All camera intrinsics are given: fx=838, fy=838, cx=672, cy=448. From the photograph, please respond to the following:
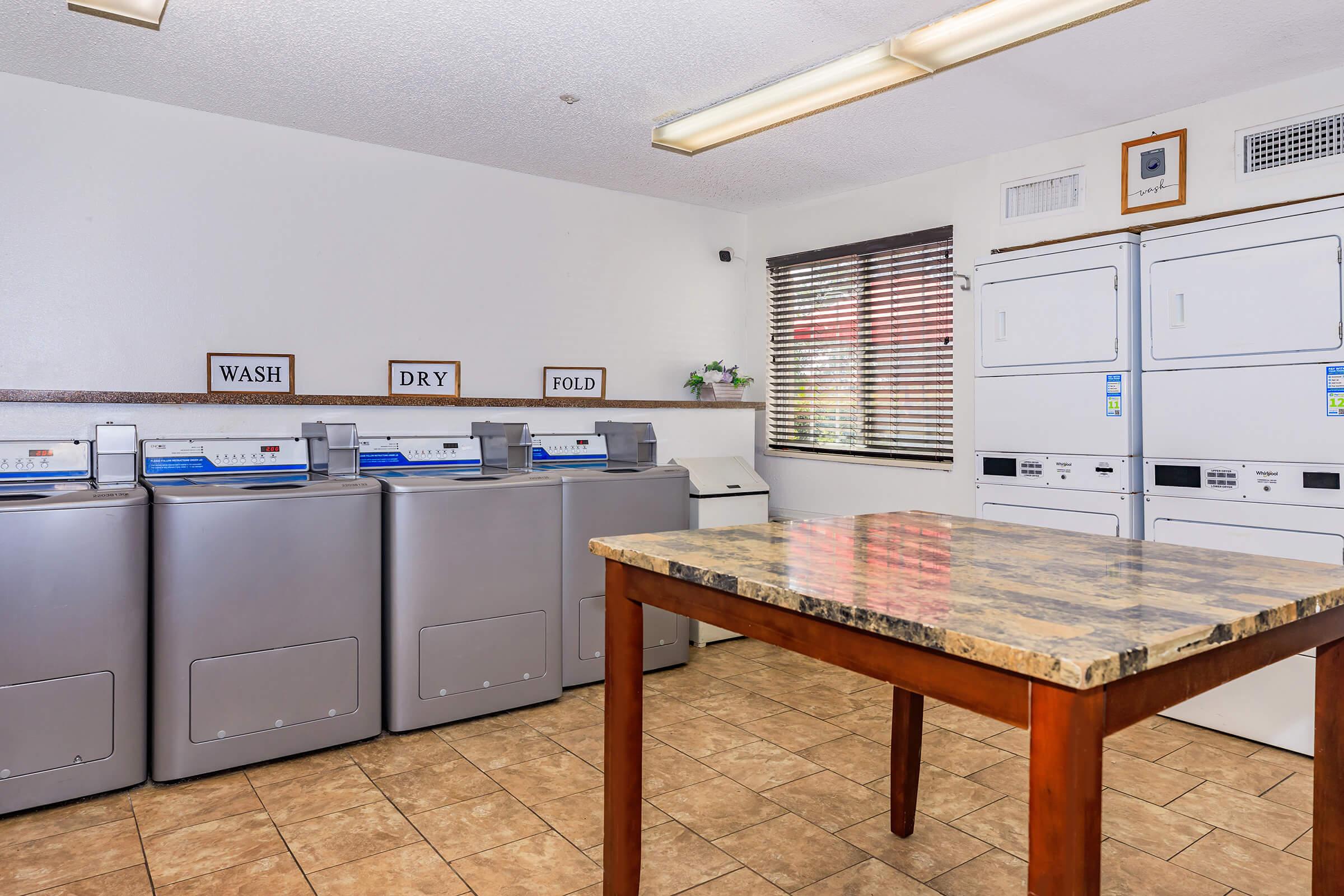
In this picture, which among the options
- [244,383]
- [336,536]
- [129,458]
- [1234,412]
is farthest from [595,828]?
[1234,412]

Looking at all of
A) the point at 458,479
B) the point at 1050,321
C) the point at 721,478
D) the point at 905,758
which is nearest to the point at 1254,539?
the point at 1050,321

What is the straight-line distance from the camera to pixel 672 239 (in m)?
5.05

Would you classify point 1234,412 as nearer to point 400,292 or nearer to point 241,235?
Result: point 400,292

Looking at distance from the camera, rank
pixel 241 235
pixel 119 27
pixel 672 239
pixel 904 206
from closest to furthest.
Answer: pixel 119 27
pixel 241 235
pixel 904 206
pixel 672 239

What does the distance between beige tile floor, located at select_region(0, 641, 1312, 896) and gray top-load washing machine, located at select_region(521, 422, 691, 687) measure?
431 mm

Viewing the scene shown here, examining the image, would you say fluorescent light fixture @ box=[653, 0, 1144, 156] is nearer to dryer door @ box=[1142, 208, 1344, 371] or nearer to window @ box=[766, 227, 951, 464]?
dryer door @ box=[1142, 208, 1344, 371]

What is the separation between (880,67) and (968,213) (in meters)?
1.61

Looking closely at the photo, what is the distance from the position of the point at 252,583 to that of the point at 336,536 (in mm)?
309

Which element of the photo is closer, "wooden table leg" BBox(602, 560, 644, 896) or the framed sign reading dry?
"wooden table leg" BBox(602, 560, 644, 896)

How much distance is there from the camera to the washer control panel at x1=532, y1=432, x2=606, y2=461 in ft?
13.6

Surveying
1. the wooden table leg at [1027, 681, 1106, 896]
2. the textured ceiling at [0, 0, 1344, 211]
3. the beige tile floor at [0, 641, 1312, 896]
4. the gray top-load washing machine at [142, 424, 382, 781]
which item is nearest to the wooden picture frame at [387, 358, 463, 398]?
the gray top-load washing machine at [142, 424, 382, 781]

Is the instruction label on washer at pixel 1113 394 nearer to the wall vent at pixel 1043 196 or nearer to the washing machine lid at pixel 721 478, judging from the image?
the wall vent at pixel 1043 196

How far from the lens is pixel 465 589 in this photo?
3303mm

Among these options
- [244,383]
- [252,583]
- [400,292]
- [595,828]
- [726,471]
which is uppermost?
[400,292]
